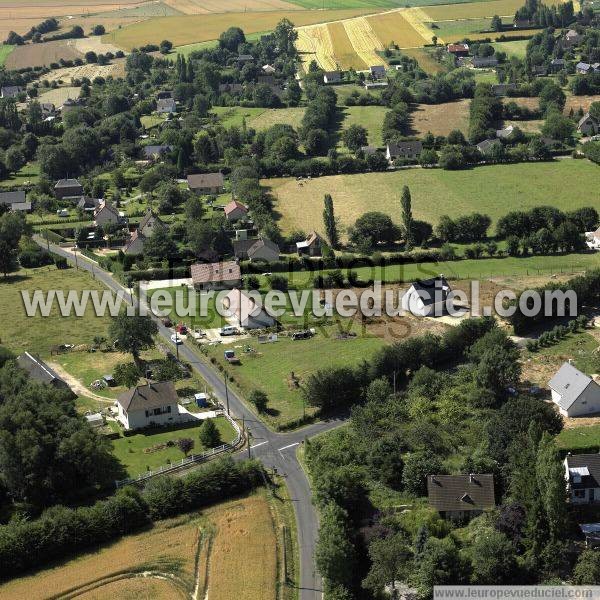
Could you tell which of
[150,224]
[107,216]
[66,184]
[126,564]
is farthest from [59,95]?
[126,564]

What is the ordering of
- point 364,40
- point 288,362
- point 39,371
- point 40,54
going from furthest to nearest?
point 40,54 → point 364,40 → point 288,362 → point 39,371

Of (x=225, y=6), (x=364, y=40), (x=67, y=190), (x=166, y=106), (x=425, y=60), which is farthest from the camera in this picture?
(x=225, y=6)

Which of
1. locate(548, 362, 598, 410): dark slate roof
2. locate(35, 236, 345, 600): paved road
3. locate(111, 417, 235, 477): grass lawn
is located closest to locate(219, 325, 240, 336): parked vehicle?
locate(35, 236, 345, 600): paved road

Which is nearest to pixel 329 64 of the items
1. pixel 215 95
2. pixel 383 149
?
pixel 215 95

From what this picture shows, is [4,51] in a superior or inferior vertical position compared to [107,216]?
superior

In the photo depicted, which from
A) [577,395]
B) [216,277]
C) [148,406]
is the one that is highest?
[216,277]

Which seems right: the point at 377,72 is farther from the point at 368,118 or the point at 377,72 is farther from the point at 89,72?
the point at 89,72

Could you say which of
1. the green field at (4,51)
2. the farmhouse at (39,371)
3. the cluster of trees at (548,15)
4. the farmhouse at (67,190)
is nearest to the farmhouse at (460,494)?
the farmhouse at (39,371)
